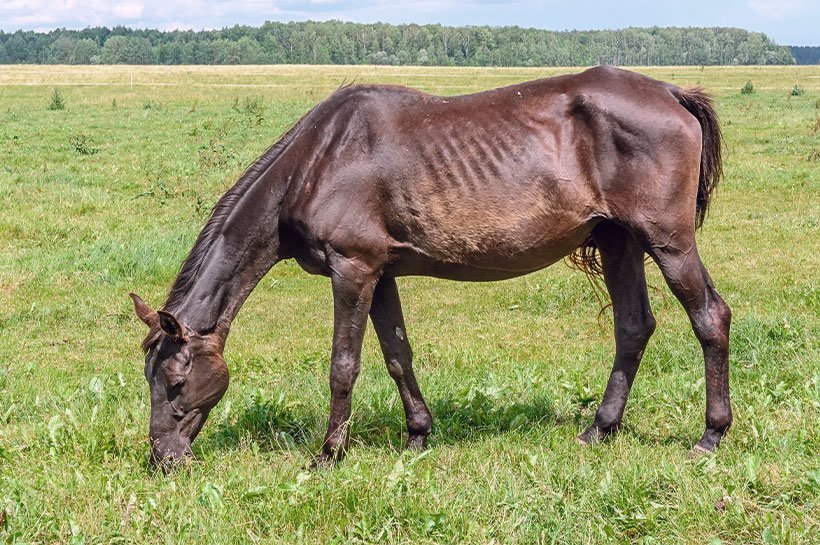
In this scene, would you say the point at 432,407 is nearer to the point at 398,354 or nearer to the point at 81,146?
the point at 398,354

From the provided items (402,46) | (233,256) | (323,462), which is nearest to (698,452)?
(323,462)

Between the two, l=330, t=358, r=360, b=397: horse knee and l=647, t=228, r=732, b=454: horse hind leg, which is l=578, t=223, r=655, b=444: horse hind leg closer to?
l=647, t=228, r=732, b=454: horse hind leg

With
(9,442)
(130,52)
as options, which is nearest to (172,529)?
(9,442)

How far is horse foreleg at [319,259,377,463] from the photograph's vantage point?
5.03m

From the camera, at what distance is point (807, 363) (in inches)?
247

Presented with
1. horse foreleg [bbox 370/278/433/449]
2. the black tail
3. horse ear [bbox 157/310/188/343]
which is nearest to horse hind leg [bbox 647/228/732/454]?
the black tail

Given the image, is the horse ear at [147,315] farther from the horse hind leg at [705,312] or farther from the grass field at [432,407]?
the horse hind leg at [705,312]

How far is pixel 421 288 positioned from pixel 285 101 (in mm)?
29314

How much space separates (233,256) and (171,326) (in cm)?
60

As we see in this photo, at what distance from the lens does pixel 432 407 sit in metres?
6.18

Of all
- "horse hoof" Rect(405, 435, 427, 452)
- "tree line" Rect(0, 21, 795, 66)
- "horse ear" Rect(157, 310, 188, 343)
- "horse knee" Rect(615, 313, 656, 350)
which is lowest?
"horse hoof" Rect(405, 435, 427, 452)

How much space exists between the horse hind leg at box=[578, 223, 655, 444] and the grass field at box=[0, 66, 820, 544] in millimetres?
239

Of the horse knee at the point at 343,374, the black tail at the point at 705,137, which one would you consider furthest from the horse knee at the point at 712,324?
the horse knee at the point at 343,374

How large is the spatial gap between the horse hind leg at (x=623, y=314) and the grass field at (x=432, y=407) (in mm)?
239
